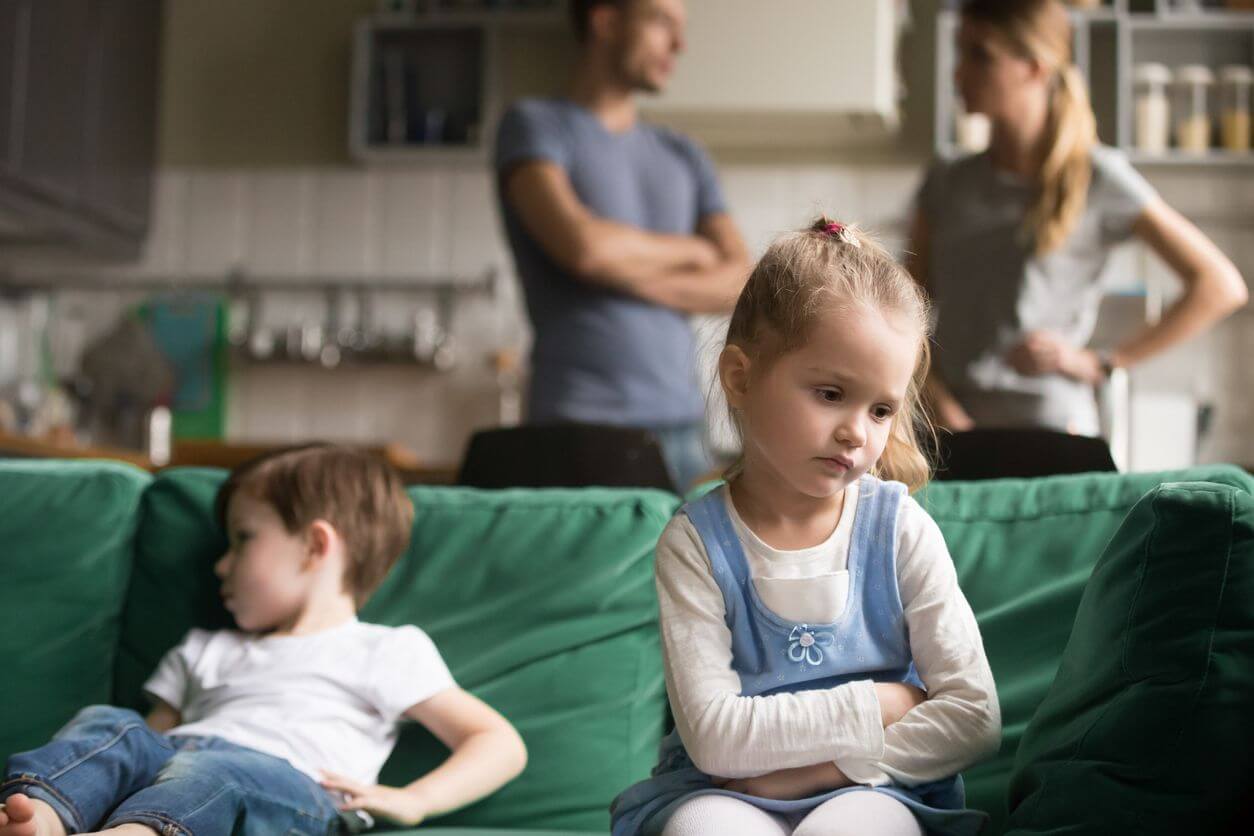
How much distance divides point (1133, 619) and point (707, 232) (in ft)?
6.20

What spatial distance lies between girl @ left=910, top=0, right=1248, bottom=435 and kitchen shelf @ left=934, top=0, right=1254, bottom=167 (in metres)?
1.91

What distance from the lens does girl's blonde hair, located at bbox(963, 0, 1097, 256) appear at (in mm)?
2316

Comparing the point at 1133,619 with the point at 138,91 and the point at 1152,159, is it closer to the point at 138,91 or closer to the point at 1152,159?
the point at 1152,159

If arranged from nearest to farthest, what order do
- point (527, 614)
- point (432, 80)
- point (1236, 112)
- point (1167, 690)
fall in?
1. point (1167, 690)
2. point (527, 614)
3. point (1236, 112)
4. point (432, 80)

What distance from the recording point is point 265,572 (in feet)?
5.41

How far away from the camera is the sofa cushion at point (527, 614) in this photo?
162cm

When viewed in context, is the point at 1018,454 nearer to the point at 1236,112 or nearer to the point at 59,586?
the point at 59,586

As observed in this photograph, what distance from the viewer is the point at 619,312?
2639 mm

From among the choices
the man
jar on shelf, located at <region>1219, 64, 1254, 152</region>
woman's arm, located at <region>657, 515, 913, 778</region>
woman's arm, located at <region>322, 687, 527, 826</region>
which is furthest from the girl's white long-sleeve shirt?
jar on shelf, located at <region>1219, 64, 1254, 152</region>

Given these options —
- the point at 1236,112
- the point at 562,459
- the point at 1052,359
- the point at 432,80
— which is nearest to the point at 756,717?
the point at 562,459

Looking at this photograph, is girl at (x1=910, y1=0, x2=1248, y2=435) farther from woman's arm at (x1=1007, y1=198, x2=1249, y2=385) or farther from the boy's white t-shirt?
the boy's white t-shirt

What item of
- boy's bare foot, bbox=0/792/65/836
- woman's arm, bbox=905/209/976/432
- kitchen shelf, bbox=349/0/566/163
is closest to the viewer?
boy's bare foot, bbox=0/792/65/836

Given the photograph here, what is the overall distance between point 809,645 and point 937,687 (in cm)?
11

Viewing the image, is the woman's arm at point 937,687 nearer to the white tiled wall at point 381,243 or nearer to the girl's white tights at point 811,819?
the girl's white tights at point 811,819
